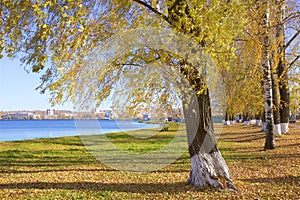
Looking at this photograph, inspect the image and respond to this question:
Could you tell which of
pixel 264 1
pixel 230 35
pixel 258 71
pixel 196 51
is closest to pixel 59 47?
pixel 196 51

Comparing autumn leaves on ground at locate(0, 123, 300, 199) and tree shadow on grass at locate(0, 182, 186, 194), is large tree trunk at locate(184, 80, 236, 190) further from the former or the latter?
tree shadow on grass at locate(0, 182, 186, 194)

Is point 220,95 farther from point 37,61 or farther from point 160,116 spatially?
point 37,61

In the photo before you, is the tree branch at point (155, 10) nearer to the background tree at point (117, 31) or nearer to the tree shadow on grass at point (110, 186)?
the background tree at point (117, 31)

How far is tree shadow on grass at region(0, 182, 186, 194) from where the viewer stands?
268 inches

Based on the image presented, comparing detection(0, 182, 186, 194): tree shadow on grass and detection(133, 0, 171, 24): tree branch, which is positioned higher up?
detection(133, 0, 171, 24): tree branch

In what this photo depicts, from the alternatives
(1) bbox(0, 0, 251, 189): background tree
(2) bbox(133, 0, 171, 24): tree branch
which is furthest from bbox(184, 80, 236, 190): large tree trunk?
(2) bbox(133, 0, 171, 24): tree branch

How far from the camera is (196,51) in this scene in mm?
5859

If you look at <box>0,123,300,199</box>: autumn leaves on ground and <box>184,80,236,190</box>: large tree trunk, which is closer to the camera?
<box>0,123,300,199</box>: autumn leaves on ground

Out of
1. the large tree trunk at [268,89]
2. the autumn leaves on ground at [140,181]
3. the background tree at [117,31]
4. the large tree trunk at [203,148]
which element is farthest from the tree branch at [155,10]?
the large tree trunk at [268,89]

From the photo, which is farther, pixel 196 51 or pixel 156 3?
pixel 156 3

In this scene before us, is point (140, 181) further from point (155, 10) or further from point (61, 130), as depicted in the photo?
point (61, 130)

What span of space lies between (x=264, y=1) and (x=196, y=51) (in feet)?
18.3

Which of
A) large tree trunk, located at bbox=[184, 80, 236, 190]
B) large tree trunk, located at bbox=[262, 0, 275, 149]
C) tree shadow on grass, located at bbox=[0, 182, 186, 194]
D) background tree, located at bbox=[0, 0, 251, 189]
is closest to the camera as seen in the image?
background tree, located at bbox=[0, 0, 251, 189]

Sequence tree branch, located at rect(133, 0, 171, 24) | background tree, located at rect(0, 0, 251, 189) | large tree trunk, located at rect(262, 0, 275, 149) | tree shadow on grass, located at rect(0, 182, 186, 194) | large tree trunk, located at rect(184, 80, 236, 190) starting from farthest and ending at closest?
large tree trunk, located at rect(262, 0, 275, 149) → tree shadow on grass, located at rect(0, 182, 186, 194) → large tree trunk, located at rect(184, 80, 236, 190) → tree branch, located at rect(133, 0, 171, 24) → background tree, located at rect(0, 0, 251, 189)
